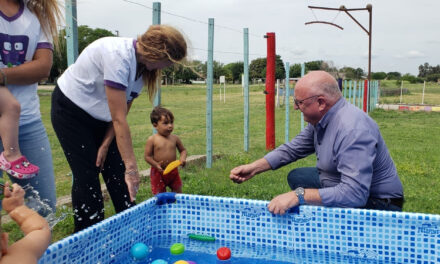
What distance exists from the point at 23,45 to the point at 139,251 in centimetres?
159

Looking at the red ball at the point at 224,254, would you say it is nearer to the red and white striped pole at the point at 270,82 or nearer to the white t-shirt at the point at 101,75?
the white t-shirt at the point at 101,75

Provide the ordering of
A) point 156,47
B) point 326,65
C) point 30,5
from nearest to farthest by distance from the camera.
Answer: point 30,5 → point 156,47 → point 326,65

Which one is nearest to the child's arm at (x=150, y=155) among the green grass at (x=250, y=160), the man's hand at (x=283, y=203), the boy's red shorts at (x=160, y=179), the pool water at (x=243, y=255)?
the boy's red shorts at (x=160, y=179)

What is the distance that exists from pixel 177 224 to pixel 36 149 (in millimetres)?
1359

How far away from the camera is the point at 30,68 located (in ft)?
7.54

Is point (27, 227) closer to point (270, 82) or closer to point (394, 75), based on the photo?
point (270, 82)

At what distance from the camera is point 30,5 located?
92.7 inches

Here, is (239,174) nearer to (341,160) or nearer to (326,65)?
(341,160)

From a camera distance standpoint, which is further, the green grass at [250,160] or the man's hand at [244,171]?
the green grass at [250,160]

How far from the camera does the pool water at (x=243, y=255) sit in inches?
117

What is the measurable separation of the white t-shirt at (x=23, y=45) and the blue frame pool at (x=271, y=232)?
809mm

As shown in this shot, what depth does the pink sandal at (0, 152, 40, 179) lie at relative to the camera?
7.34 feet

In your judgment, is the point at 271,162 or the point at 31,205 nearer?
the point at 31,205

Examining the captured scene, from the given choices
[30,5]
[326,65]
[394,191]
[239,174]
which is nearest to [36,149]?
[30,5]
